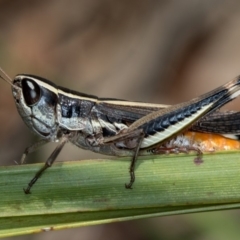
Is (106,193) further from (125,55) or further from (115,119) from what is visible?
(125,55)

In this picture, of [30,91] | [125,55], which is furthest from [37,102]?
[125,55]

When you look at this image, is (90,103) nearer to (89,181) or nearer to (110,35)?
(89,181)

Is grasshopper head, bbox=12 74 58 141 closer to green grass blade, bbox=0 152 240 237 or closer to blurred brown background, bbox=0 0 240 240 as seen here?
green grass blade, bbox=0 152 240 237

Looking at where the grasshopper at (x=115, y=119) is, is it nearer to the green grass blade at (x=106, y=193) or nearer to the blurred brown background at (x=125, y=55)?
the green grass blade at (x=106, y=193)

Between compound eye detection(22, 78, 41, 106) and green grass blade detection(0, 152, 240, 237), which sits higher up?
compound eye detection(22, 78, 41, 106)

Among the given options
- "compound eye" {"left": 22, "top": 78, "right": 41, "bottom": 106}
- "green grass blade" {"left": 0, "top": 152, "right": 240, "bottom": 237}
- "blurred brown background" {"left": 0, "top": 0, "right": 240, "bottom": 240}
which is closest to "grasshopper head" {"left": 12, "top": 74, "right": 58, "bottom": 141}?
"compound eye" {"left": 22, "top": 78, "right": 41, "bottom": 106}

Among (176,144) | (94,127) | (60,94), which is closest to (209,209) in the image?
(176,144)
